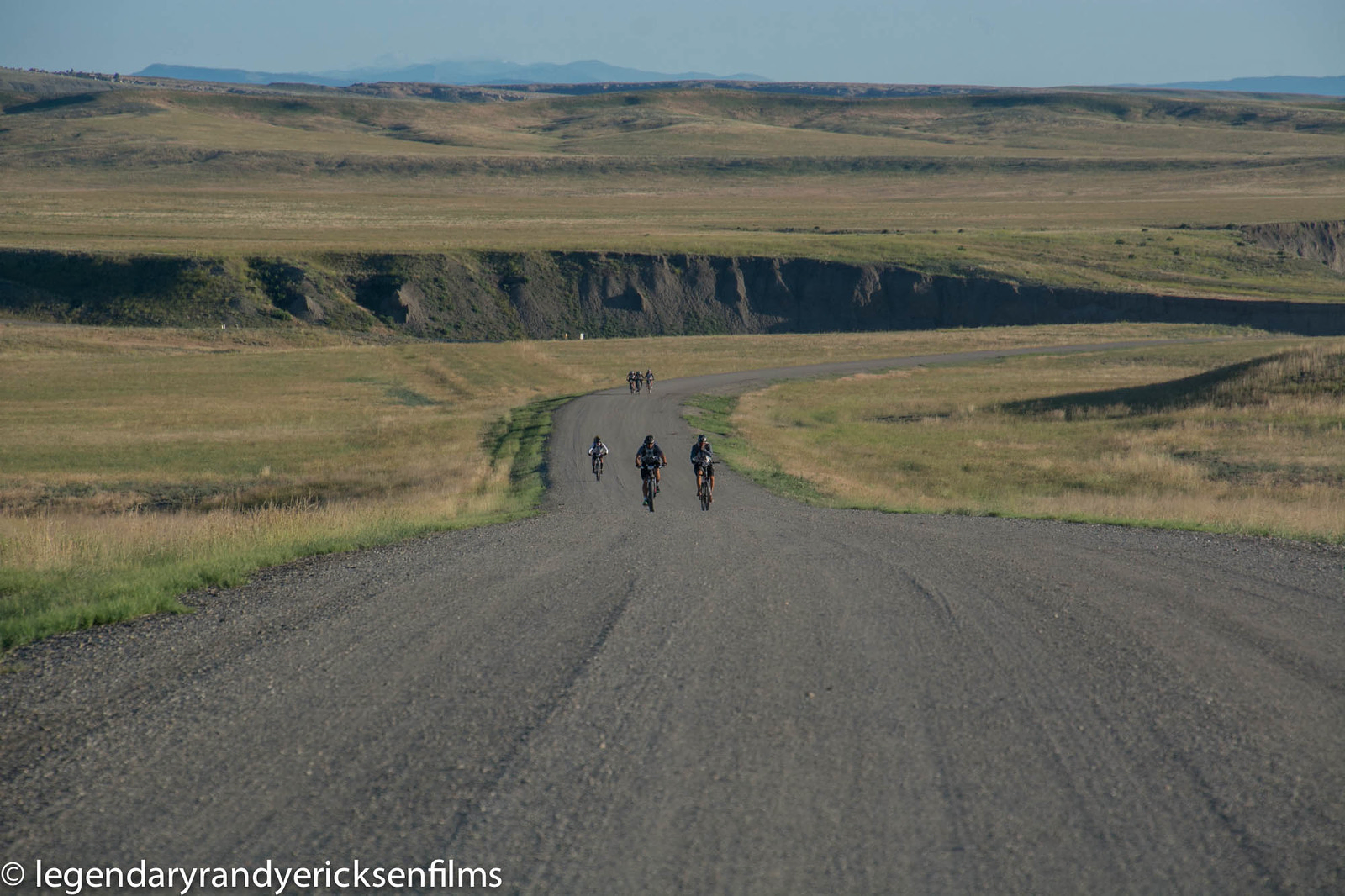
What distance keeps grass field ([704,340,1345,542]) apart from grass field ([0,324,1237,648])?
29.0ft

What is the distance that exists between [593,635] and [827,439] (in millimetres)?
29133

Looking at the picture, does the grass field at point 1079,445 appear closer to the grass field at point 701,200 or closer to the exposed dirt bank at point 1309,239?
the grass field at point 701,200

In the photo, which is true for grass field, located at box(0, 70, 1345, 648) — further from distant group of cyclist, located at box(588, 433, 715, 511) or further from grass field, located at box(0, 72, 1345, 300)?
distant group of cyclist, located at box(588, 433, 715, 511)

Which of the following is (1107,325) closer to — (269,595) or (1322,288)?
(1322,288)

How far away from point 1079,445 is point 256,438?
91.4ft

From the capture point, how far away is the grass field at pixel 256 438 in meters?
13.5

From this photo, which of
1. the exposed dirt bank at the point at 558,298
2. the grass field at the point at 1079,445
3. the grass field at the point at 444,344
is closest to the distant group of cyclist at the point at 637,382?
the grass field at the point at 1079,445

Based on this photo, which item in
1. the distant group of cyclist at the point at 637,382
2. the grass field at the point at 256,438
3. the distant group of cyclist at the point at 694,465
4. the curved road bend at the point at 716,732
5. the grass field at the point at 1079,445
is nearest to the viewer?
the curved road bend at the point at 716,732

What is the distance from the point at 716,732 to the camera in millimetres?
7113

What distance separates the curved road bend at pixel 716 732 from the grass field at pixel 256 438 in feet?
8.92

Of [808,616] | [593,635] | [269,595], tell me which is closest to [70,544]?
[269,595]

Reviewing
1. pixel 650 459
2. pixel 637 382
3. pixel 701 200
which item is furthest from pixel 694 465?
pixel 701 200

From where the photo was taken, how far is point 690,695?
7805 mm

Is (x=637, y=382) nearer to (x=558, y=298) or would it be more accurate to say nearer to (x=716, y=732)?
(x=558, y=298)
